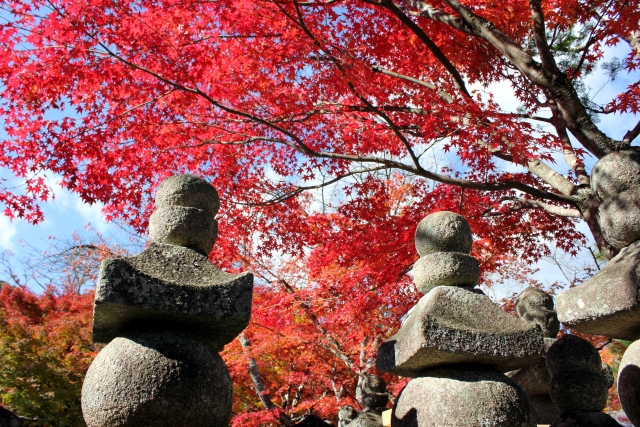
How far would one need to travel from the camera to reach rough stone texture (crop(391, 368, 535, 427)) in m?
A: 2.54

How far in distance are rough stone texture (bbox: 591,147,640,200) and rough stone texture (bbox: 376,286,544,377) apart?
109 centimetres

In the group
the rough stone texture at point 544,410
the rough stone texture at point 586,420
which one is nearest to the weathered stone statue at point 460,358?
the rough stone texture at point 586,420

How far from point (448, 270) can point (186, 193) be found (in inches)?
68.5

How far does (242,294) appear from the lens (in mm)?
2414

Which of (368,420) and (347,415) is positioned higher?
(347,415)

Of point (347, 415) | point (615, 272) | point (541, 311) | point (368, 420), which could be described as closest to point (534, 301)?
point (541, 311)

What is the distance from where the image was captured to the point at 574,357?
322cm

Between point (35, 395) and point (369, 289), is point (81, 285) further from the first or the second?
point (369, 289)

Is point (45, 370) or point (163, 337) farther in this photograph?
point (45, 370)

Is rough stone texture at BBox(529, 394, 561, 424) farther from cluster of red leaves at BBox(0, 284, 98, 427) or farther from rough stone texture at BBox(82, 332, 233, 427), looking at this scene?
cluster of red leaves at BBox(0, 284, 98, 427)

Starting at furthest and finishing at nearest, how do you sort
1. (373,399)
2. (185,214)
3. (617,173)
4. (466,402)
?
(373,399) < (617,173) < (185,214) < (466,402)

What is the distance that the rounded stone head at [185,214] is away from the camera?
8.79 ft

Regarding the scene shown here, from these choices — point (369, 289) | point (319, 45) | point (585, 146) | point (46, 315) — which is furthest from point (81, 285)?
point (585, 146)

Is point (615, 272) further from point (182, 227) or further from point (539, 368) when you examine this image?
point (182, 227)
